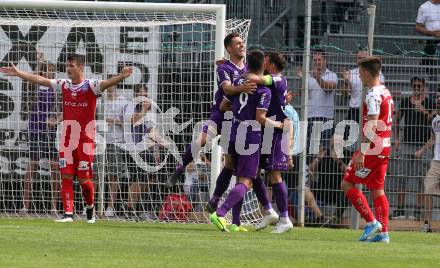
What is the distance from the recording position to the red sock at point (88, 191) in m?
14.6

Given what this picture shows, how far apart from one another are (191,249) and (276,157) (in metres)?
3.56

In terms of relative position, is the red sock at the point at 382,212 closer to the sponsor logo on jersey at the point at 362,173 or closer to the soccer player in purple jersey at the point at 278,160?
the sponsor logo on jersey at the point at 362,173

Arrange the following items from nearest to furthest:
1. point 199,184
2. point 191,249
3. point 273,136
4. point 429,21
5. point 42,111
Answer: point 191,249
point 273,136
point 199,184
point 42,111
point 429,21

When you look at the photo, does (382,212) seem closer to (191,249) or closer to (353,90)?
(191,249)

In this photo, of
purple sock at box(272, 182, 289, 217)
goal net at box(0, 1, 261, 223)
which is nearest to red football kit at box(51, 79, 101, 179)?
goal net at box(0, 1, 261, 223)

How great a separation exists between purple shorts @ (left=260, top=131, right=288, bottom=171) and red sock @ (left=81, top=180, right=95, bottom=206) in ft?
9.18

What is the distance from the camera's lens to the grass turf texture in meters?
8.38

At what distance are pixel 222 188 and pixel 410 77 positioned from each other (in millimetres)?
4883

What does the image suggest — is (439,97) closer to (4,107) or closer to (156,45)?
(156,45)

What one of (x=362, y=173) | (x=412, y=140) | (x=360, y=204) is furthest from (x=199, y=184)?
(x=362, y=173)

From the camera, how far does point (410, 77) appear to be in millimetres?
16734

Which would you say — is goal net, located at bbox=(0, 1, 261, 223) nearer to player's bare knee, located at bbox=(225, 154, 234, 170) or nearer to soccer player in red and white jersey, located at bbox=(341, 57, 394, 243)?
player's bare knee, located at bbox=(225, 154, 234, 170)

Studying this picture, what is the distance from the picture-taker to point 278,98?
13.0m

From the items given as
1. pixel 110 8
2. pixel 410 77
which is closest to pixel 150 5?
pixel 110 8
